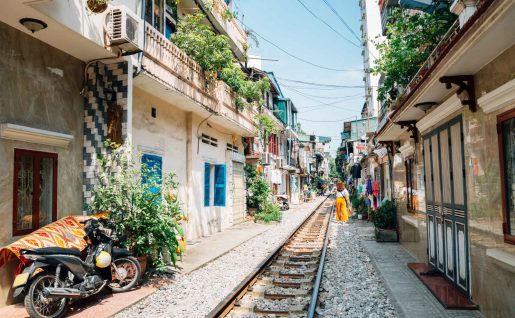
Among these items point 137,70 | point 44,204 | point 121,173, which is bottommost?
point 44,204

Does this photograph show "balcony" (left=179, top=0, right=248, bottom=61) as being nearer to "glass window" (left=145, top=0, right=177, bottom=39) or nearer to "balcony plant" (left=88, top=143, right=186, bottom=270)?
"glass window" (left=145, top=0, right=177, bottom=39)

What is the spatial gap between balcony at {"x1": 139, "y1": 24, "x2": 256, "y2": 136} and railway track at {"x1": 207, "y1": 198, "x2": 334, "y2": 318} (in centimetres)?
494

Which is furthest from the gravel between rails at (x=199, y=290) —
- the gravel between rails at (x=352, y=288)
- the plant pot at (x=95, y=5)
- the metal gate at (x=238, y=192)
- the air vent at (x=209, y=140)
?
the metal gate at (x=238, y=192)

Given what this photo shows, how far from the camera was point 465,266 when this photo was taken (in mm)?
5957

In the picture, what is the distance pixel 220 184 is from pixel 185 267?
6.00m

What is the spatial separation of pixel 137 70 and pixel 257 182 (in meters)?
A: 13.1

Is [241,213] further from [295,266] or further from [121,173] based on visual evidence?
[121,173]

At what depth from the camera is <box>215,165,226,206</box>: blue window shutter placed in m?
14.2

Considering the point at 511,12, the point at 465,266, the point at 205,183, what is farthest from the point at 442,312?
the point at 205,183

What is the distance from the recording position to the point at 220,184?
14.6 m

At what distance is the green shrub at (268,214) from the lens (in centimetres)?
1938

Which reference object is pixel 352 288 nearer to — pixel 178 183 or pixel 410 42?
pixel 178 183

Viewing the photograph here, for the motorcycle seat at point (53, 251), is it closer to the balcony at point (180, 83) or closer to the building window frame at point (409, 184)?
the balcony at point (180, 83)

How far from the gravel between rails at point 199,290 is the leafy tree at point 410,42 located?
5814mm
